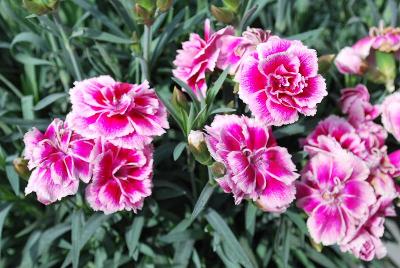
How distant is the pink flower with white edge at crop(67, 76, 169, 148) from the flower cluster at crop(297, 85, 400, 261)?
11.8 inches

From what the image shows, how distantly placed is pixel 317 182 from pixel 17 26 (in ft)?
2.59

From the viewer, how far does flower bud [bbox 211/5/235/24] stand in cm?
94

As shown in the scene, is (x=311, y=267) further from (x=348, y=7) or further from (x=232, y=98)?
(x=348, y=7)

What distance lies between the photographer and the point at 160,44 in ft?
3.66

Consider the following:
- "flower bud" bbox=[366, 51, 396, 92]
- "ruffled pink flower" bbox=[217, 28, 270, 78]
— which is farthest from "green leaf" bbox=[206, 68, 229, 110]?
"flower bud" bbox=[366, 51, 396, 92]

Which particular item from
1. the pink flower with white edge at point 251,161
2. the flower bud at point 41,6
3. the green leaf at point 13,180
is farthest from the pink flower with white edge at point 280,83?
the green leaf at point 13,180

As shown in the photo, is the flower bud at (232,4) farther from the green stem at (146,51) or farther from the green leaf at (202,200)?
the green leaf at (202,200)

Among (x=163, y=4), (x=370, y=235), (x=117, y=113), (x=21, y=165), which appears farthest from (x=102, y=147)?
(x=370, y=235)

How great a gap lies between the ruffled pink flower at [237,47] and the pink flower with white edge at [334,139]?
208 mm

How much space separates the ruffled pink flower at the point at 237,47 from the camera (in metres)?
0.87

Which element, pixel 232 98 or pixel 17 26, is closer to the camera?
pixel 232 98

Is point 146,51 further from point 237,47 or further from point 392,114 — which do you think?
point 392,114

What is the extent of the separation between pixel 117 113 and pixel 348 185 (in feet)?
1.41

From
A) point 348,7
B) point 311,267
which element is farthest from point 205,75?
point 348,7
